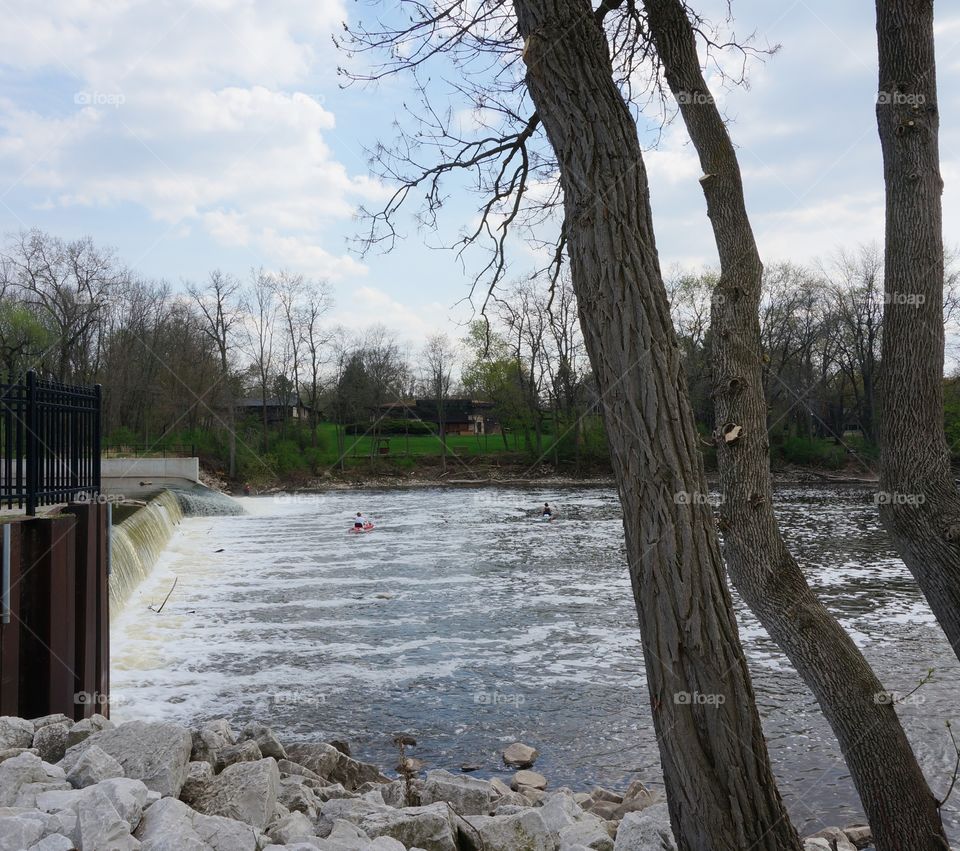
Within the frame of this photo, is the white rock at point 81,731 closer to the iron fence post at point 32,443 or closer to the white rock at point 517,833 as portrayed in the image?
the iron fence post at point 32,443

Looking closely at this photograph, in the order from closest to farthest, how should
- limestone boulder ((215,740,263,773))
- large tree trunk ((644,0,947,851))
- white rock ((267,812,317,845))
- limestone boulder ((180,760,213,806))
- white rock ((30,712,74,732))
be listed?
large tree trunk ((644,0,947,851)), white rock ((267,812,317,845)), limestone boulder ((180,760,213,806)), white rock ((30,712,74,732)), limestone boulder ((215,740,263,773))

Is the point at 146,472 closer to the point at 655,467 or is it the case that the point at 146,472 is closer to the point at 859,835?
the point at 859,835

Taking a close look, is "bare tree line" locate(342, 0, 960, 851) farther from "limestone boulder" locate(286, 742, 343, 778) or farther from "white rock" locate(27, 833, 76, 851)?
"limestone boulder" locate(286, 742, 343, 778)

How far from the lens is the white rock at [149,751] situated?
14.8 feet

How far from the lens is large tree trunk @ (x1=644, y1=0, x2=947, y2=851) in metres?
3.93

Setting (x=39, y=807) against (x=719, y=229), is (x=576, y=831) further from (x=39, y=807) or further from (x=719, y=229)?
(x=719, y=229)

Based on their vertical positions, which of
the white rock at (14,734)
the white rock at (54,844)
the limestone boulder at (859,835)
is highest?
the white rock at (54,844)

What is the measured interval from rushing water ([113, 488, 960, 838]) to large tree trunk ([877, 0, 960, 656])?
3.65m

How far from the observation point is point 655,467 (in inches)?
117
